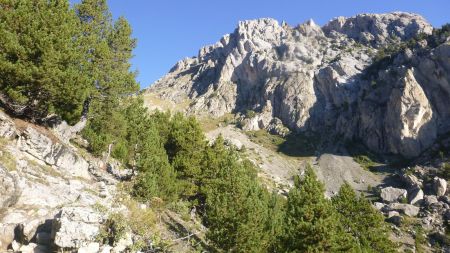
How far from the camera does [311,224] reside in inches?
1076

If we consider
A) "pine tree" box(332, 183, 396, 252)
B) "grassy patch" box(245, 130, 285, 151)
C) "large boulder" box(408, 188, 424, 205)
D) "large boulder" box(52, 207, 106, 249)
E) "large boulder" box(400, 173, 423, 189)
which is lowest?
"large boulder" box(408, 188, 424, 205)

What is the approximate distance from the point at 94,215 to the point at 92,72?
18.7 m

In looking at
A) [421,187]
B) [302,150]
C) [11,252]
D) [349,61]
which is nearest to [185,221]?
[11,252]

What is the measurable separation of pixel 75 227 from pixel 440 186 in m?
111

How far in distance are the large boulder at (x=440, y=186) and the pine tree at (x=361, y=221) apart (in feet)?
241

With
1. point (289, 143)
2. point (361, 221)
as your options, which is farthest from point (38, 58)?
point (289, 143)

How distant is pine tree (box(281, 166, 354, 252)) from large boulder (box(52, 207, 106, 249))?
16350 mm

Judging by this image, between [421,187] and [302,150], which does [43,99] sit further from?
[302,150]

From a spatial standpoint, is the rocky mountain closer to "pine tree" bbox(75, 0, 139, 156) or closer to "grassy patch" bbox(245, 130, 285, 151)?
"grassy patch" bbox(245, 130, 285, 151)

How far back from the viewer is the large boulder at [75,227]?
48.8 feet

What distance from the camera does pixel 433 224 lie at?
294 feet

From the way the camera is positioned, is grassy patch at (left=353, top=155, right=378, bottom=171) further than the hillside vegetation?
Yes

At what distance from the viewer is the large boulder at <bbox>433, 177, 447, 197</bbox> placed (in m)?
103

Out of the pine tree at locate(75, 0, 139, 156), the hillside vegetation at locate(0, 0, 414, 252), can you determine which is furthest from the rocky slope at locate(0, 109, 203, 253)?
the pine tree at locate(75, 0, 139, 156)
